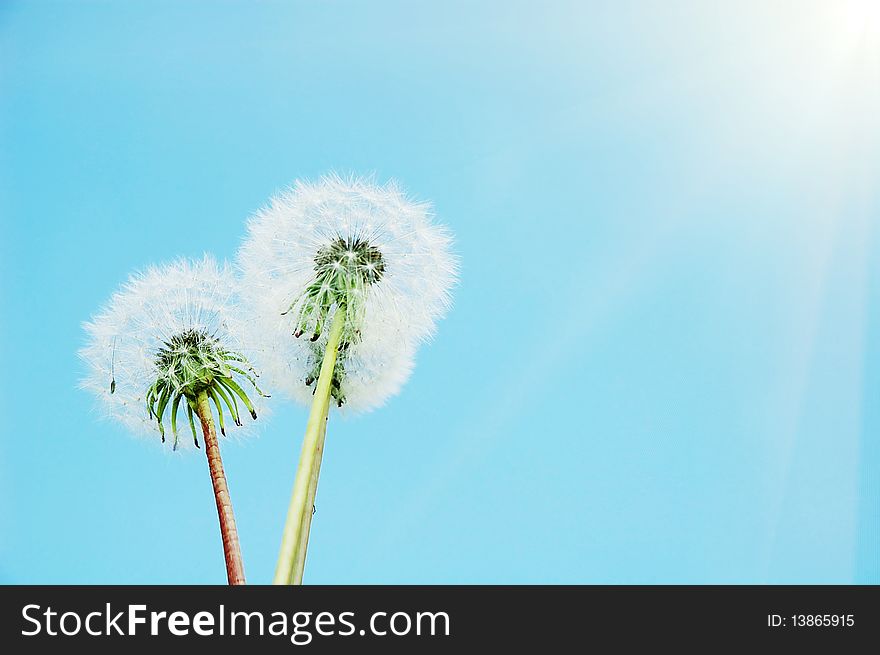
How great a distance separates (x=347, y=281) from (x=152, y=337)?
1.33m

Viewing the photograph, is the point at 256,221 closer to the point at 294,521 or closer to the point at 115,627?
the point at 294,521

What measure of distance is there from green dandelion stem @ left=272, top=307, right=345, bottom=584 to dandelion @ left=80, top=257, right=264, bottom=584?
41.4 inches

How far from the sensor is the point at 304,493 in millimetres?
3672

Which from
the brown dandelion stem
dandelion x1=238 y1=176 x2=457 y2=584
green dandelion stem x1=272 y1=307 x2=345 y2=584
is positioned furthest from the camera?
dandelion x1=238 y1=176 x2=457 y2=584

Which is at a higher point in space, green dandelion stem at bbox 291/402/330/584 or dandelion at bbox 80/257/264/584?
dandelion at bbox 80/257/264/584

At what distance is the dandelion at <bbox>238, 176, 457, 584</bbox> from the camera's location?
475cm

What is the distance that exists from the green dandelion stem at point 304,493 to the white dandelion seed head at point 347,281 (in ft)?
2.41

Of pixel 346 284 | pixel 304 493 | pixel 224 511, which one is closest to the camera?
pixel 304 493

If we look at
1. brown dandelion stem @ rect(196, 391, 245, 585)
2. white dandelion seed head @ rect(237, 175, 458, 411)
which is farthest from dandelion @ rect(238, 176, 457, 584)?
brown dandelion stem @ rect(196, 391, 245, 585)

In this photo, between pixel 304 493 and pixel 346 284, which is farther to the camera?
pixel 346 284

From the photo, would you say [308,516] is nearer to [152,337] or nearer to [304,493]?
[304,493]

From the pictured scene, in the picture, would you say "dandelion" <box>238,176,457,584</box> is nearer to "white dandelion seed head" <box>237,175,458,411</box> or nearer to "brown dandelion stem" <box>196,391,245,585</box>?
"white dandelion seed head" <box>237,175,458,411</box>

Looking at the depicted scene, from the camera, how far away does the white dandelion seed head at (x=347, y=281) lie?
15.7ft

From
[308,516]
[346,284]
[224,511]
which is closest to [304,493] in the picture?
[308,516]
